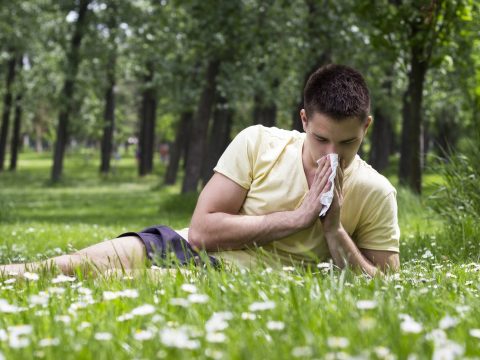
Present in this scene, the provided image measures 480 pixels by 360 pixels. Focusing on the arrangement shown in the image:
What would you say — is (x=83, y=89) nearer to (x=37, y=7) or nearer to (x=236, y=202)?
(x=37, y=7)

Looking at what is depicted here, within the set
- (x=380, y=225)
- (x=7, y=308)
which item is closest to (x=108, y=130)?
(x=380, y=225)

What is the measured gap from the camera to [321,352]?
7.49 feet

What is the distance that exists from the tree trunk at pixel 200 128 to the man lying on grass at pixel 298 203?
15.2m

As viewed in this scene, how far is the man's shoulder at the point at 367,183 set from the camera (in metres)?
4.60

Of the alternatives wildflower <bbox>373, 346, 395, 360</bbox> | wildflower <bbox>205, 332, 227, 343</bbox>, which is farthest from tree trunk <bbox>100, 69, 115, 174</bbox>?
wildflower <bbox>373, 346, 395, 360</bbox>

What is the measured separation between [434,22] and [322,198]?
8.16 m

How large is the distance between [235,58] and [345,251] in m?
16.9

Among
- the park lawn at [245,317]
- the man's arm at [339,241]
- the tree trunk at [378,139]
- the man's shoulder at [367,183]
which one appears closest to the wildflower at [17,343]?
the park lawn at [245,317]

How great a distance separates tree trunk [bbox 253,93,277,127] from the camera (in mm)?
28516

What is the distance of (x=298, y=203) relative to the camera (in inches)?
180

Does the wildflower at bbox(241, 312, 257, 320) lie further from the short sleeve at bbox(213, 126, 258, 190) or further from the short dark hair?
the short sleeve at bbox(213, 126, 258, 190)

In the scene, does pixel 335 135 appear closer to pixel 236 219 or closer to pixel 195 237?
pixel 236 219

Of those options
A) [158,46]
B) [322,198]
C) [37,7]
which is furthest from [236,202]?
[37,7]

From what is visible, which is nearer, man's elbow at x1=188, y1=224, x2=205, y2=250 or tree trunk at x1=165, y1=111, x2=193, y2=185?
man's elbow at x1=188, y1=224, x2=205, y2=250
